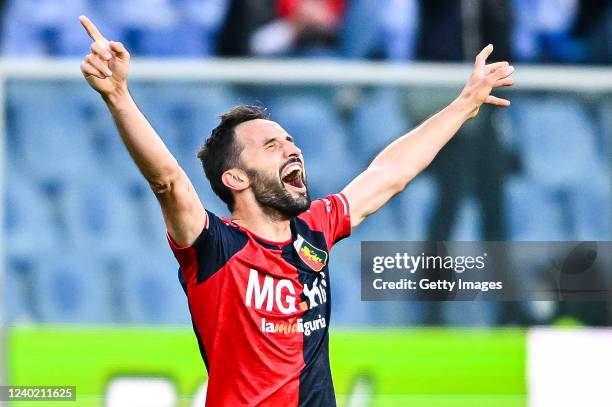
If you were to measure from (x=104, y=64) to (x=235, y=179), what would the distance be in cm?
111

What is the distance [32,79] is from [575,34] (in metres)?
4.54

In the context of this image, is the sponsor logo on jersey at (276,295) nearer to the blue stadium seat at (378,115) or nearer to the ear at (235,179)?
the ear at (235,179)

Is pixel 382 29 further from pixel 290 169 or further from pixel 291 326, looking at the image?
pixel 291 326

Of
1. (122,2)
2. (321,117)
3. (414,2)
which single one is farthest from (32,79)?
(414,2)

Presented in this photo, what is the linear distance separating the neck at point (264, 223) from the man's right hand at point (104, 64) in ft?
3.39

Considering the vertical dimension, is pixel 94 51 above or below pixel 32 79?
below

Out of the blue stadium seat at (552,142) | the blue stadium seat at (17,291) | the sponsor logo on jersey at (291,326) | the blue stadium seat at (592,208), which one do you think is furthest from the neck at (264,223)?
the blue stadium seat at (592,208)

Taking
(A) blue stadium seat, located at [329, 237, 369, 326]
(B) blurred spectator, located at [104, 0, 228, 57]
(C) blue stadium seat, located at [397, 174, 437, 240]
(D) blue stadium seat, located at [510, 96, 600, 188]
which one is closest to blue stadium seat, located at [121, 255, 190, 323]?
(A) blue stadium seat, located at [329, 237, 369, 326]

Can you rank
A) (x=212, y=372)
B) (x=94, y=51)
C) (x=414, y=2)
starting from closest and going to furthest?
(x=94, y=51) → (x=212, y=372) → (x=414, y=2)

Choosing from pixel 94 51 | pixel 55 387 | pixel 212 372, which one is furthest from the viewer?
pixel 55 387

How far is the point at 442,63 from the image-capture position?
9.05 meters

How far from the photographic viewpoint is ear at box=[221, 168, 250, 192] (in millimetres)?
4727

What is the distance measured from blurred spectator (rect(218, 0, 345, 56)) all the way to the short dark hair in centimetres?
410

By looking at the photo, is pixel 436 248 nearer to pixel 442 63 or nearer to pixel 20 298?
pixel 442 63
